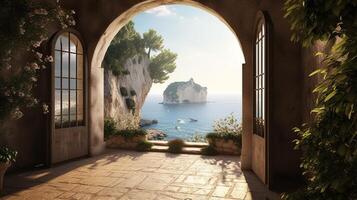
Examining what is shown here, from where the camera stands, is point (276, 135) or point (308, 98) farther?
point (276, 135)

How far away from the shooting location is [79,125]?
22.6 feet

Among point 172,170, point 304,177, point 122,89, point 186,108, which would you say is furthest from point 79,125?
point 186,108

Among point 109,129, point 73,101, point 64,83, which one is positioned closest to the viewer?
point 64,83

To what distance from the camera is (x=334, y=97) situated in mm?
1415

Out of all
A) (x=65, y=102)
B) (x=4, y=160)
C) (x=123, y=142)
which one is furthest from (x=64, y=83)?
(x=123, y=142)

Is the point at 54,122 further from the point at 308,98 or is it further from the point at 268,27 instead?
the point at 308,98

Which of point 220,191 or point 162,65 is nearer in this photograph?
point 220,191

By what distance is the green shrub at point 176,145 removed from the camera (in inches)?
304

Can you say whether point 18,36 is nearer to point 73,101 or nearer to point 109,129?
point 73,101

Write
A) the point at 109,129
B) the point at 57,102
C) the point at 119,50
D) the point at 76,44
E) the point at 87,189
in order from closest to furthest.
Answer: the point at 87,189 < the point at 57,102 < the point at 76,44 < the point at 109,129 < the point at 119,50

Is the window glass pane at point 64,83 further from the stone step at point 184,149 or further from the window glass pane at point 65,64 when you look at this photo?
the stone step at point 184,149

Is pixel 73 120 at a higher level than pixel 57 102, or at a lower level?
lower

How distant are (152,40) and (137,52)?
3.27 meters

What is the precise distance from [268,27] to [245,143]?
103 inches
